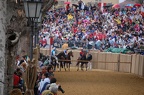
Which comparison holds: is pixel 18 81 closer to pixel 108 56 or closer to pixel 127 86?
pixel 127 86

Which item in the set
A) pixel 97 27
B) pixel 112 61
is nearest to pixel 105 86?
pixel 112 61

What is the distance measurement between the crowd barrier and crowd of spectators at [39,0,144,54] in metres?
1.40

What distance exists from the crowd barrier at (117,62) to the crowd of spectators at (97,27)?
140cm

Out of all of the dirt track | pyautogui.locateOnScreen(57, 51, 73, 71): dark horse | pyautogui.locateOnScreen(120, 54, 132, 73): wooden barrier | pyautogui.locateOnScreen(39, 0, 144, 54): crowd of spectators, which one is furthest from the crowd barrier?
the dirt track

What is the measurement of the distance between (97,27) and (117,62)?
10.1 metres

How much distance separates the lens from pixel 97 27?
4581 cm

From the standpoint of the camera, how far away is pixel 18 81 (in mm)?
14086

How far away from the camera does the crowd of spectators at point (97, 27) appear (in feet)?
133

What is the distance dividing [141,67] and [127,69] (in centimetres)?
389

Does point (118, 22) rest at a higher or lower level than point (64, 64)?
higher

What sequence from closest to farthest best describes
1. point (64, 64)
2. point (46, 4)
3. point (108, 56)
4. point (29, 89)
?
1. point (29, 89)
2. point (46, 4)
3. point (64, 64)
4. point (108, 56)

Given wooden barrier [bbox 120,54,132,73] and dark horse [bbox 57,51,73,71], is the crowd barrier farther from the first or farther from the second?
dark horse [bbox 57,51,73,71]

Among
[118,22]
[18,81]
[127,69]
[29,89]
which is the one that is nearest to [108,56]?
[127,69]

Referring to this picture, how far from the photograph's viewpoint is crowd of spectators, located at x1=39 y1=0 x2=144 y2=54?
1601 inches
